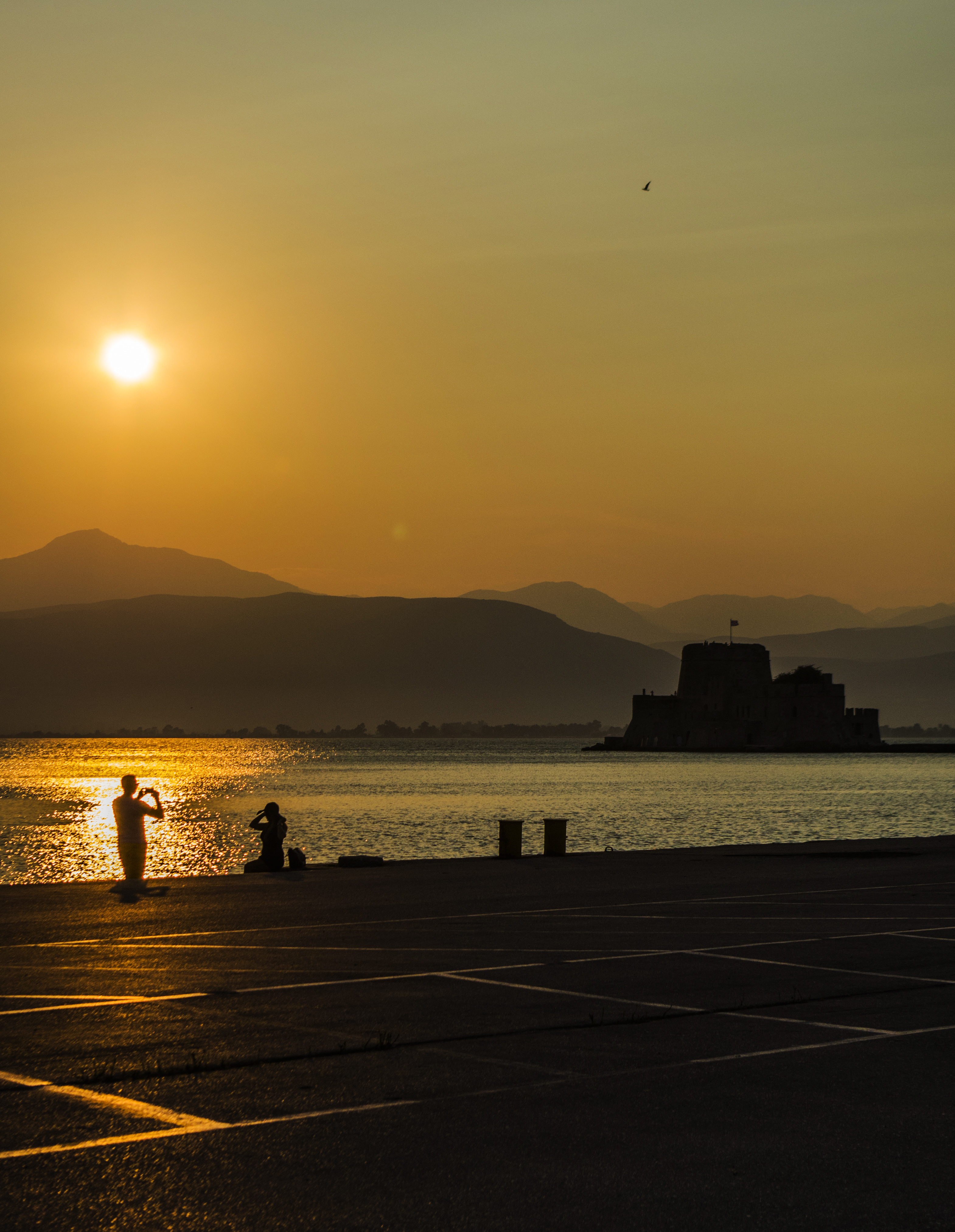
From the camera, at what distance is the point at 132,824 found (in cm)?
2495

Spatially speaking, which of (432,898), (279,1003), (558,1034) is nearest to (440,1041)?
(558,1034)

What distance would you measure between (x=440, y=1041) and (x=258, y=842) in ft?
176

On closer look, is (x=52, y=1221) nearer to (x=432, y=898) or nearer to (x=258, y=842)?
(x=432, y=898)

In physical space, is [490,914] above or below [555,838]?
below

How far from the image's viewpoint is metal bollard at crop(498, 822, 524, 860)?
28.7m

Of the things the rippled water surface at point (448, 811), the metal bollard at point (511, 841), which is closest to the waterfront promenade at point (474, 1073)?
the metal bollard at point (511, 841)

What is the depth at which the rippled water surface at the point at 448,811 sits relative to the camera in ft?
183

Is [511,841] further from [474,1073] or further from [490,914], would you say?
[474,1073]

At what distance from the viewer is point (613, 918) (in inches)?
701

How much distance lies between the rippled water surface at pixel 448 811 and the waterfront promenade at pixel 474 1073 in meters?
24.3

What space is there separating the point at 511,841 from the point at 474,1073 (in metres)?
20.1

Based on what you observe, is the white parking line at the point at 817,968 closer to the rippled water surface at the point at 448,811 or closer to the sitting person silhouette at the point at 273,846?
the sitting person silhouette at the point at 273,846

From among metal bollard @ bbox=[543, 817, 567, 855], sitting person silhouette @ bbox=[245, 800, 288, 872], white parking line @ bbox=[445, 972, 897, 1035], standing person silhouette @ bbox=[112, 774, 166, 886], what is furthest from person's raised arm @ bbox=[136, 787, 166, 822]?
white parking line @ bbox=[445, 972, 897, 1035]

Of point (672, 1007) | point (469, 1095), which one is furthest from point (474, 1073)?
point (672, 1007)
